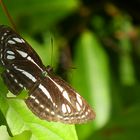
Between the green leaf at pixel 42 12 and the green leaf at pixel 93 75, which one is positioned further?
the green leaf at pixel 42 12

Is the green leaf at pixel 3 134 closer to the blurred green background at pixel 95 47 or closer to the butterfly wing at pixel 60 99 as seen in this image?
the butterfly wing at pixel 60 99

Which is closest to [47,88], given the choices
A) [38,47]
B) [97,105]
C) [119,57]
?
[97,105]

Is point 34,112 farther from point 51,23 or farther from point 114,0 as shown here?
point 114,0

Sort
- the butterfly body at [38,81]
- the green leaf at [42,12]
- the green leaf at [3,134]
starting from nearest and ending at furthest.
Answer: the green leaf at [3,134] < the butterfly body at [38,81] < the green leaf at [42,12]

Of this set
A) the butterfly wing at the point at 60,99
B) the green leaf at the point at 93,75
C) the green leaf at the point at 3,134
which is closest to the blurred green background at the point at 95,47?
the green leaf at the point at 93,75

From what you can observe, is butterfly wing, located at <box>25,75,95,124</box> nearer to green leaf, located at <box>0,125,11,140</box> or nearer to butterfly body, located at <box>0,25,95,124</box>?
A: butterfly body, located at <box>0,25,95,124</box>

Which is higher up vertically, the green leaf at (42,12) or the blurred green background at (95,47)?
the green leaf at (42,12)

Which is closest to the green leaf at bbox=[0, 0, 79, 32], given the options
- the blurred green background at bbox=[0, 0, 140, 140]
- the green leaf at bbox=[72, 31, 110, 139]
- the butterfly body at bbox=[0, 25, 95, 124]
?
the blurred green background at bbox=[0, 0, 140, 140]
